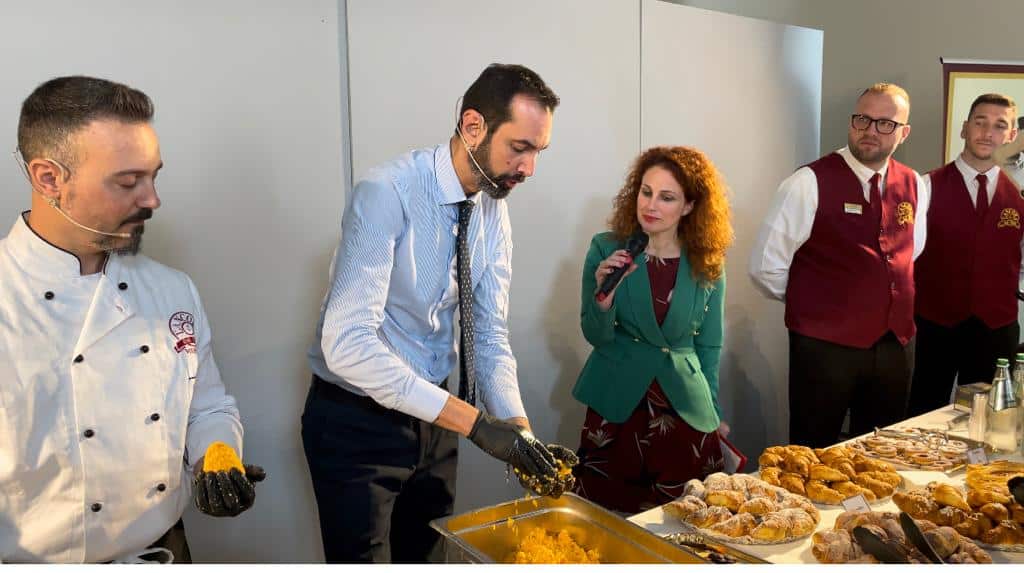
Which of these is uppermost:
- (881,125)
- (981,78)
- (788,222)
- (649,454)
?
(981,78)

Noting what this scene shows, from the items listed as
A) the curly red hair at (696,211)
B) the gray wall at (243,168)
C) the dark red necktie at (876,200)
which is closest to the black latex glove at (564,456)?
the gray wall at (243,168)

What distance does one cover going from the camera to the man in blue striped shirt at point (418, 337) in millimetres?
1639

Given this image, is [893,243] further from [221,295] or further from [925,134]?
[221,295]

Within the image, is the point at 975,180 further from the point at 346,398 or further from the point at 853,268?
the point at 346,398

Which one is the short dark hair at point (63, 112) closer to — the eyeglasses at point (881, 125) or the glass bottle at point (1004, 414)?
the glass bottle at point (1004, 414)

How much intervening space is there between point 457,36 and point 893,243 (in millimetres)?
1795

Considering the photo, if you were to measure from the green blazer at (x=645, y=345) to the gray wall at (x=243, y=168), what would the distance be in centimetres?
89

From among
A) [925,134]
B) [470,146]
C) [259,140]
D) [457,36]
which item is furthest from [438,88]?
[925,134]

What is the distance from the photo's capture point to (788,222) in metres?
3.06

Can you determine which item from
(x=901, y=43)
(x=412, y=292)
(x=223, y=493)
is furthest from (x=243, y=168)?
(x=901, y=43)

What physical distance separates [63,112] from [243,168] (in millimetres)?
921

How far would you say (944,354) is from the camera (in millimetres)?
3461

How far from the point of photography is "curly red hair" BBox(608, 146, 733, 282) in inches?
104

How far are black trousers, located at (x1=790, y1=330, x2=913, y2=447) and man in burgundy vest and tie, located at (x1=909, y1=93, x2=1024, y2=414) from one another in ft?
1.53
